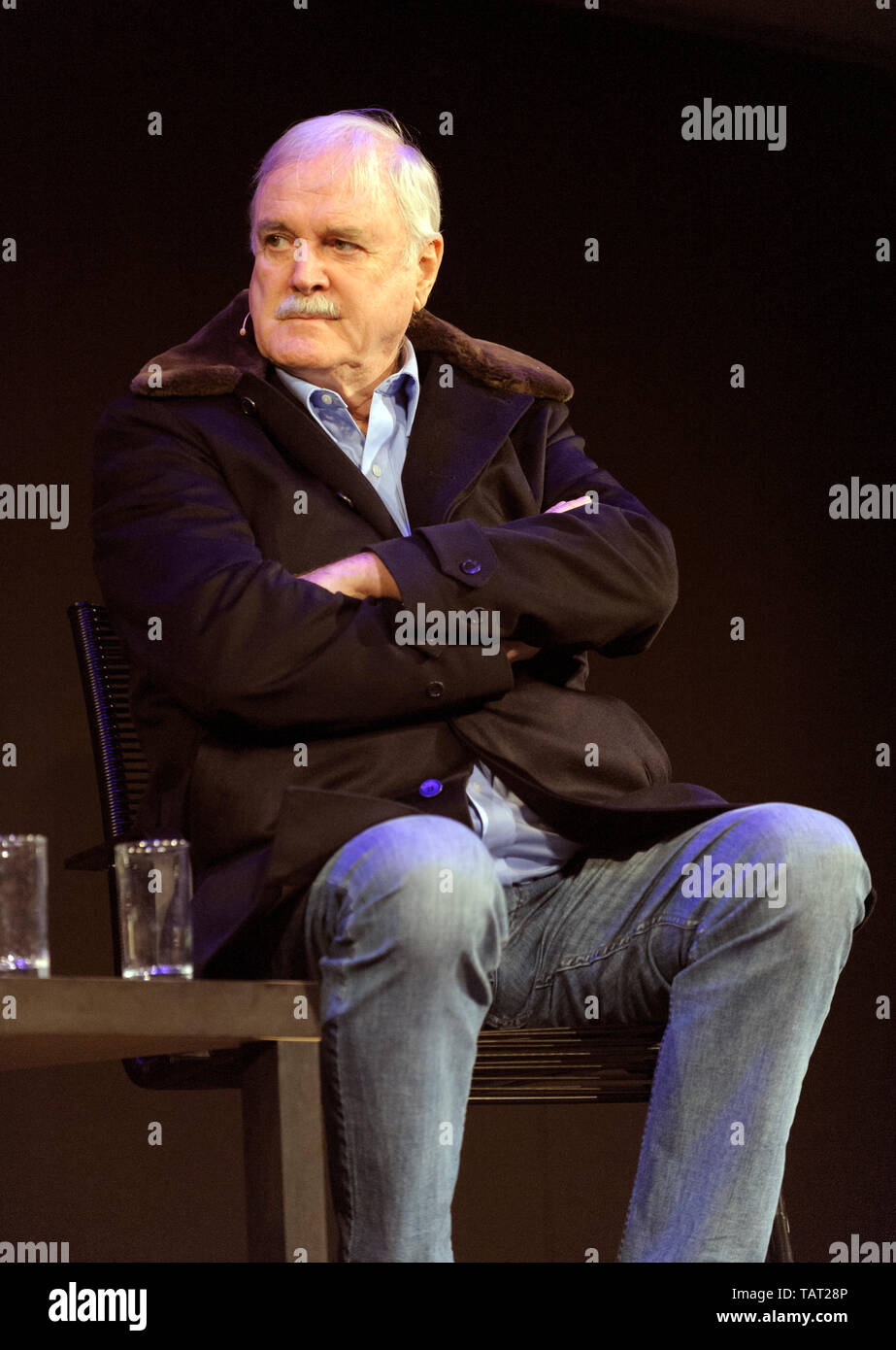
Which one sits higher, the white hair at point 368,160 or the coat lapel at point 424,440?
the white hair at point 368,160

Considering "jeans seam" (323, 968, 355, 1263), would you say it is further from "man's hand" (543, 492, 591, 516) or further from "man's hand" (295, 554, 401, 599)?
"man's hand" (543, 492, 591, 516)

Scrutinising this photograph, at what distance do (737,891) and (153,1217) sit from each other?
1.56 metres

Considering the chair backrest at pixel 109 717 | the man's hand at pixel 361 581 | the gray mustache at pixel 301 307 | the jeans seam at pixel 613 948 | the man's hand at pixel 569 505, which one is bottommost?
the jeans seam at pixel 613 948

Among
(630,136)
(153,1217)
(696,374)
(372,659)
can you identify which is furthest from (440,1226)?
(630,136)

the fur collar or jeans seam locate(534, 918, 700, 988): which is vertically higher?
the fur collar

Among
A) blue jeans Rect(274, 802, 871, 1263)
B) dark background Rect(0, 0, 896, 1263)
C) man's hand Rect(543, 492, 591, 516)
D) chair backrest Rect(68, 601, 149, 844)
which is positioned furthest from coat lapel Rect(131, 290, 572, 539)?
dark background Rect(0, 0, 896, 1263)

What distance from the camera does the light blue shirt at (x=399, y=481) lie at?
6.43 ft

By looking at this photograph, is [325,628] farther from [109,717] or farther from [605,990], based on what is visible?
[109,717]

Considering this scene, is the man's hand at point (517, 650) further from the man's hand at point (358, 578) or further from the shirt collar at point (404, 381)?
the shirt collar at point (404, 381)

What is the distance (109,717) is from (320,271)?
0.68m

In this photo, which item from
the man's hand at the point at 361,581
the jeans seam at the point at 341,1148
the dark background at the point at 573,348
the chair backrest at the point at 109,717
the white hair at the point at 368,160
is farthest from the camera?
the dark background at the point at 573,348

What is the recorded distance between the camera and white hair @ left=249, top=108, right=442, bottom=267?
2.19 metres

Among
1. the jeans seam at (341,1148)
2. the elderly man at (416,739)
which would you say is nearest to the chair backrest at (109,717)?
the elderly man at (416,739)

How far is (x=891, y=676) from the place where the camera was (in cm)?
351
